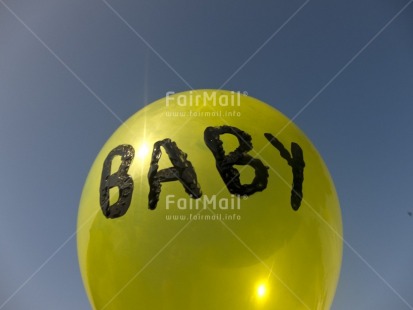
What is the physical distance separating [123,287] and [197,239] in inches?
23.9

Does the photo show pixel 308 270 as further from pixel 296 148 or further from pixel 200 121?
pixel 200 121

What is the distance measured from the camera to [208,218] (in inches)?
129

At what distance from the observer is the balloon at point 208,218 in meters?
3.24

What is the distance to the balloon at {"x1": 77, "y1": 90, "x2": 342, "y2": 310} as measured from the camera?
3.24 meters
